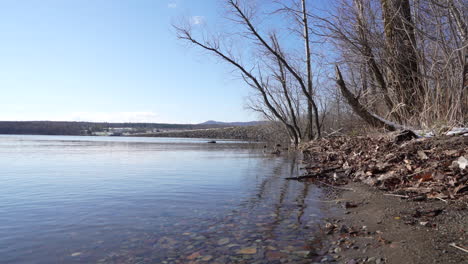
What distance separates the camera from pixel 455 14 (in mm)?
4496

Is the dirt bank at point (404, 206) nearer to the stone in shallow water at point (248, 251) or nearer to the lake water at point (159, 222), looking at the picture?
the lake water at point (159, 222)

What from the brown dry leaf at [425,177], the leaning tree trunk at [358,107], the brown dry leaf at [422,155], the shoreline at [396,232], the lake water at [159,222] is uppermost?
the leaning tree trunk at [358,107]

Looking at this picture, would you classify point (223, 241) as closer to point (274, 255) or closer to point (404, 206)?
→ point (274, 255)

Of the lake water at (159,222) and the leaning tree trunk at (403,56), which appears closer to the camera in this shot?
the lake water at (159,222)

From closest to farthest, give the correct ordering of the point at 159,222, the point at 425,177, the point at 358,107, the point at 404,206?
the point at 404,206, the point at 159,222, the point at 425,177, the point at 358,107

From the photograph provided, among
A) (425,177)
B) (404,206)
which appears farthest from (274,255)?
(425,177)

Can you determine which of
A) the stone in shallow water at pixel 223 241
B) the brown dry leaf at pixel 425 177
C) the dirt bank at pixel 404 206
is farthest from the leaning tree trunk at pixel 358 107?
the stone in shallow water at pixel 223 241

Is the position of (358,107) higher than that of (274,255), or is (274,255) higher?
(358,107)

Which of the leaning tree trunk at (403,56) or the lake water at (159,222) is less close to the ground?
the leaning tree trunk at (403,56)

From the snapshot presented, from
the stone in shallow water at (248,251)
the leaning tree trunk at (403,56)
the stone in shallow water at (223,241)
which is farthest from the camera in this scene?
the leaning tree trunk at (403,56)

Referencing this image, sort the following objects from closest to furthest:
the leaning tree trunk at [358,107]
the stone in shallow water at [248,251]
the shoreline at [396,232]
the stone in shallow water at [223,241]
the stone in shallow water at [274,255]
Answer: the shoreline at [396,232]
the stone in shallow water at [274,255]
the stone in shallow water at [248,251]
the stone in shallow water at [223,241]
the leaning tree trunk at [358,107]

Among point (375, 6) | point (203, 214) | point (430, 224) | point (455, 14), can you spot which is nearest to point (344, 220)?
point (430, 224)

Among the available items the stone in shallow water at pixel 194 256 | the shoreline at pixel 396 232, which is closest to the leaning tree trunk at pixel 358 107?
the shoreline at pixel 396 232

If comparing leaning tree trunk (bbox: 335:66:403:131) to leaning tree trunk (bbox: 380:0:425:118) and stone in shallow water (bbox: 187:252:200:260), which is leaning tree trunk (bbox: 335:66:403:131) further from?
stone in shallow water (bbox: 187:252:200:260)
